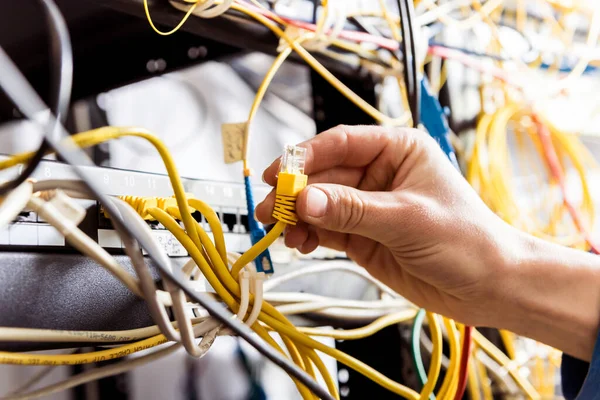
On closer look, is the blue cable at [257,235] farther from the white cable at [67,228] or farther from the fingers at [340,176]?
the white cable at [67,228]

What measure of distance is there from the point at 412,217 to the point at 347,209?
0.22ft

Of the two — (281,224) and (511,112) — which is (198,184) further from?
(511,112)

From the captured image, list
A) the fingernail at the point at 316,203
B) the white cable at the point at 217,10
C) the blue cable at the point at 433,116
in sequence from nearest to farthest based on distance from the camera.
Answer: the fingernail at the point at 316,203 → the white cable at the point at 217,10 → the blue cable at the point at 433,116

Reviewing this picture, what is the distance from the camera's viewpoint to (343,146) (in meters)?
0.49

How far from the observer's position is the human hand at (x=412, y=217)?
0.40m

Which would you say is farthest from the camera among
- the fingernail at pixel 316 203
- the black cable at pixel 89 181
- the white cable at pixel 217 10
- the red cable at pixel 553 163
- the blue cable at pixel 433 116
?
the red cable at pixel 553 163

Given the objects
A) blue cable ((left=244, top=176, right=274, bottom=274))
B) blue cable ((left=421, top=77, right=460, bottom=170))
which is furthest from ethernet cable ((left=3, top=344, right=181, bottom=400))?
blue cable ((left=421, top=77, right=460, bottom=170))

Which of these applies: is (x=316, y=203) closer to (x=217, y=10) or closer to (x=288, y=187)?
(x=288, y=187)

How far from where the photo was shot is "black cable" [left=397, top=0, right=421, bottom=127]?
552 mm

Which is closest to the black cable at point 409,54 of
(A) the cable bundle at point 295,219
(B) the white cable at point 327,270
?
(A) the cable bundle at point 295,219

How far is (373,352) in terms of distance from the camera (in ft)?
2.27

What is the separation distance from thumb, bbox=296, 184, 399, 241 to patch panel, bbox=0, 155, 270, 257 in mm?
148

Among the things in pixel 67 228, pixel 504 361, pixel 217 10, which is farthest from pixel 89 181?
pixel 504 361

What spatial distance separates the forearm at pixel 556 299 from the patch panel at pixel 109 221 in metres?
0.27
